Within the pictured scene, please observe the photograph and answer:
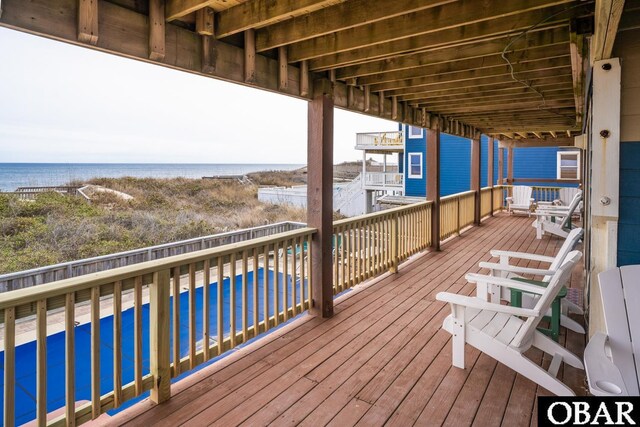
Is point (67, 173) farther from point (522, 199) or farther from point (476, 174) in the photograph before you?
point (522, 199)

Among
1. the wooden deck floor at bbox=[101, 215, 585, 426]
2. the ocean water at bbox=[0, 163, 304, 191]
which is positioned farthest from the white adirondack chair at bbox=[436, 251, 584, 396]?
the ocean water at bbox=[0, 163, 304, 191]

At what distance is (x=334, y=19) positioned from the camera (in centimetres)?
258

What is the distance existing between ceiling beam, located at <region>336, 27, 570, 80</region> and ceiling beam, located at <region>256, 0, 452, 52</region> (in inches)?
42.0

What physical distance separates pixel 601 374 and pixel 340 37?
8.79 feet

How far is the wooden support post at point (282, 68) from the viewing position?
3240 millimetres

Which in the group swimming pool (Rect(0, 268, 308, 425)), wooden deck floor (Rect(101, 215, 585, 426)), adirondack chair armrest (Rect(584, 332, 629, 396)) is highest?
adirondack chair armrest (Rect(584, 332, 629, 396))

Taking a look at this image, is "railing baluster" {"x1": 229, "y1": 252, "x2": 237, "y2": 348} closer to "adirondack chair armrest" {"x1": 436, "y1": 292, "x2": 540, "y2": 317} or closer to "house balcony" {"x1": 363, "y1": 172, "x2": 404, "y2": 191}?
"adirondack chair armrest" {"x1": 436, "y1": 292, "x2": 540, "y2": 317}

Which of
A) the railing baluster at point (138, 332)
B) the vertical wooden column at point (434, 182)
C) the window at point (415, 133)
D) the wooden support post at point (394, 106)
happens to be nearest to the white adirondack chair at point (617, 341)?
the railing baluster at point (138, 332)

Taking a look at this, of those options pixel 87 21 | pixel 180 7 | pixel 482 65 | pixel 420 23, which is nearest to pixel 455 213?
pixel 482 65

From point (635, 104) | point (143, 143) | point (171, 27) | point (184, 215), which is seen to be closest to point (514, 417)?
point (635, 104)

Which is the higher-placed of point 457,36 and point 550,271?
point 457,36

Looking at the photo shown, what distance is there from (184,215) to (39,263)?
23.5ft

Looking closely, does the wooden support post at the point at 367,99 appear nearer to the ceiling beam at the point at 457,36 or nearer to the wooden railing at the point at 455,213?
the ceiling beam at the point at 457,36

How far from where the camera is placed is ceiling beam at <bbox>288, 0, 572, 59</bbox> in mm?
2336
